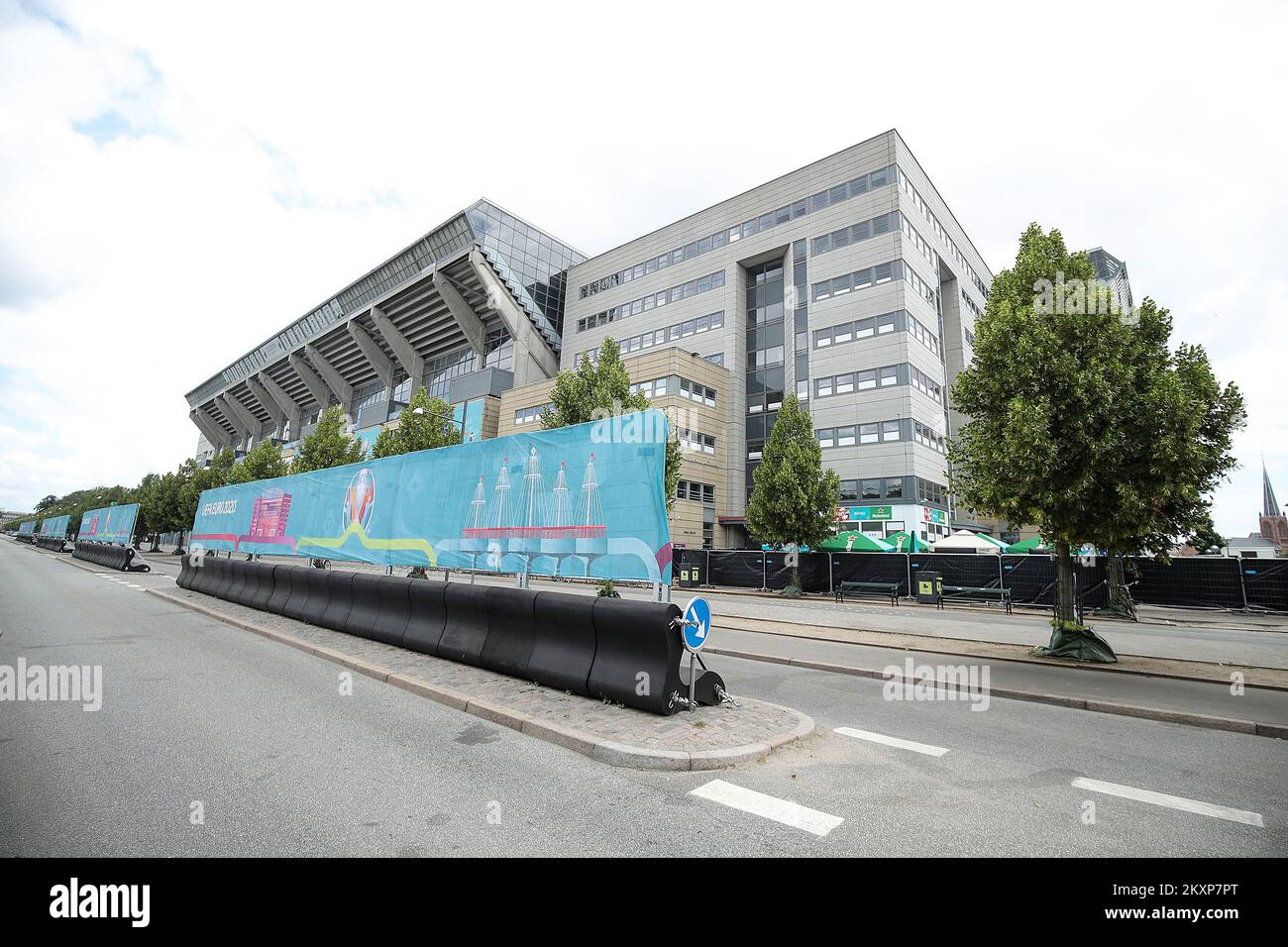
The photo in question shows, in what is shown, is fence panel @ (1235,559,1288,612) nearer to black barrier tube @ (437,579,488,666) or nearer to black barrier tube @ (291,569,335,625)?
black barrier tube @ (437,579,488,666)

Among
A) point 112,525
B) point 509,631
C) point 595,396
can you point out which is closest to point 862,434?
point 595,396

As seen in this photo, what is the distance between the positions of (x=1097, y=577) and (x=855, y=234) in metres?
30.6

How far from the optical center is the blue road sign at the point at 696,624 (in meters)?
5.75

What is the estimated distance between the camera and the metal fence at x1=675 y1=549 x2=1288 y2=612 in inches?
807

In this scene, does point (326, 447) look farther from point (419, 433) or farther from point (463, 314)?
point (463, 314)

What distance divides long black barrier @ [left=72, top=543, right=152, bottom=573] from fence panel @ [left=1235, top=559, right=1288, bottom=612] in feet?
163

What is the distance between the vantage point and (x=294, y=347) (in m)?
77.4

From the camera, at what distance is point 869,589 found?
1008 inches

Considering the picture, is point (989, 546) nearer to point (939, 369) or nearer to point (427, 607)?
point (939, 369)

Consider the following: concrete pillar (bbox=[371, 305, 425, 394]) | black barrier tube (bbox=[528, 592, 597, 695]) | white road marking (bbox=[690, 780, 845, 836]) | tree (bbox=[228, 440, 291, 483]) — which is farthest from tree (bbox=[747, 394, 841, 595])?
concrete pillar (bbox=[371, 305, 425, 394])

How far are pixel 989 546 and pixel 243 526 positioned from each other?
1209 inches

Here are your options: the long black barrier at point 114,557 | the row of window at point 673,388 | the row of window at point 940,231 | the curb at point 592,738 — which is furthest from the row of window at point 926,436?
the long black barrier at point 114,557
